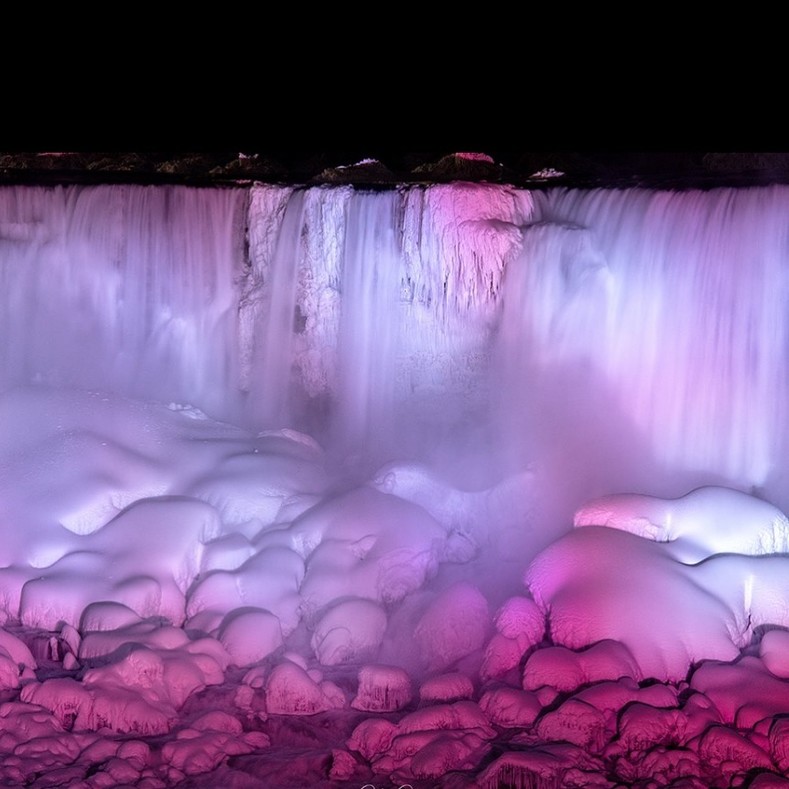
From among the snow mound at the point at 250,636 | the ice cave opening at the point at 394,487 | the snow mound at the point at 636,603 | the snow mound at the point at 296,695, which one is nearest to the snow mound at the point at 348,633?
the ice cave opening at the point at 394,487

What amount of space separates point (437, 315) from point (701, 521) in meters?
2.51

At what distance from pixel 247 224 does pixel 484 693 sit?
4501 mm

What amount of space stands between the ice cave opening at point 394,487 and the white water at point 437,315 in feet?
0.07

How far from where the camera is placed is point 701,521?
4.95 m

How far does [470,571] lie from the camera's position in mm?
5168

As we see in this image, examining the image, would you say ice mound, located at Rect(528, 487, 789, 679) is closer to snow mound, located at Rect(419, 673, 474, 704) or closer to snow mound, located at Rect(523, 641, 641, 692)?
snow mound, located at Rect(523, 641, 641, 692)

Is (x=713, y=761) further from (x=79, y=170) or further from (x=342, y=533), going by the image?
(x=79, y=170)

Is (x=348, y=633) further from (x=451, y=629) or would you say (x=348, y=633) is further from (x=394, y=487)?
(x=394, y=487)

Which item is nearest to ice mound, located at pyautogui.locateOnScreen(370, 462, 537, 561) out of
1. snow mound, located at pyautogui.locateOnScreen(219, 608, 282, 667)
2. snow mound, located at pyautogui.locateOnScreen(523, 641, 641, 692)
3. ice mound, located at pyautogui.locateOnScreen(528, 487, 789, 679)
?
ice mound, located at pyautogui.locateOnScreen(528, 487, 789, 679)

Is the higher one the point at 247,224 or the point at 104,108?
the point at 104,108

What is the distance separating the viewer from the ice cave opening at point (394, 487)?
375 centimetres

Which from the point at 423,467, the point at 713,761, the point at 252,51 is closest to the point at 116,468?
the point at 423,467

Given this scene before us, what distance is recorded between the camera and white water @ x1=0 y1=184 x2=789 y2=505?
592cm

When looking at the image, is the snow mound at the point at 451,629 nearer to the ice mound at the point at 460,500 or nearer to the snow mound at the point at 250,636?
the snow mound at the point at 250,636
